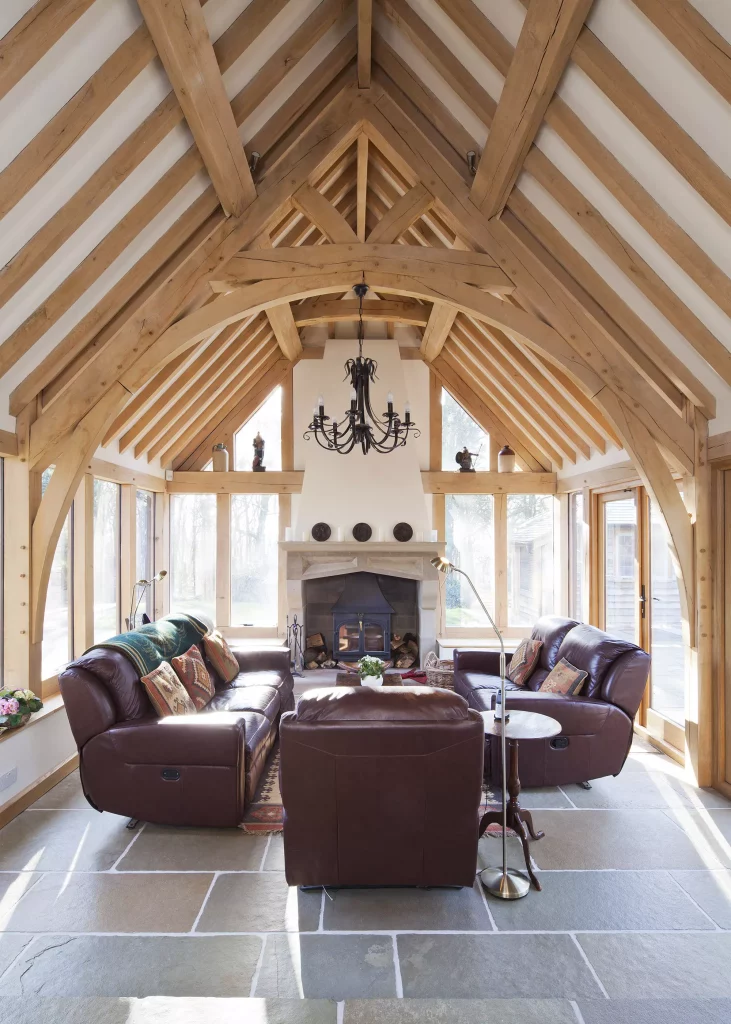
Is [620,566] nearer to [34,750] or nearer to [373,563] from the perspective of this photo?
[373,563]

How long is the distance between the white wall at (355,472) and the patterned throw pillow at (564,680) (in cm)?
312

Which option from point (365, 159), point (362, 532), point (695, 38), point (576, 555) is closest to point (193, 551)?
point (362, 532)

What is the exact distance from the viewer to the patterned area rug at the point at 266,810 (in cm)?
356

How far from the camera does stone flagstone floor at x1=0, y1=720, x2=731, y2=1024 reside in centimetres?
224

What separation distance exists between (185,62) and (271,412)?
5.14m

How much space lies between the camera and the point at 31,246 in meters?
3.18

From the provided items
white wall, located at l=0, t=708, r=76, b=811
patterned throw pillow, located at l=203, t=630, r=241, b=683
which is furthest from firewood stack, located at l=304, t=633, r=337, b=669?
white wall, located at l=0, t=708, r=76, b=811

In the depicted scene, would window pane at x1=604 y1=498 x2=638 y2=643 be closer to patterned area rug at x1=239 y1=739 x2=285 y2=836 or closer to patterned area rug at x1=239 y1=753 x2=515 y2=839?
patterned area rug at x1=239 y1=753 x2=515 y2=839

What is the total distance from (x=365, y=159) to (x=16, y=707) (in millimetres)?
4825

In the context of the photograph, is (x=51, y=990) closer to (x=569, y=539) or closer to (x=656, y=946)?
(x=656, y=946)

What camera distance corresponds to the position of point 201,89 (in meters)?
3.28

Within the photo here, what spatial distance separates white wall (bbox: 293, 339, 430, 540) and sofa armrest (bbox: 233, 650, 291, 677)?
6.73ft

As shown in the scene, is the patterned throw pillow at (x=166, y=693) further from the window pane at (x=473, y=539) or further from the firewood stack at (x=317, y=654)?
the window pane at (x=473, y=539)

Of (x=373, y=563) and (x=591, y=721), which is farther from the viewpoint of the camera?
(x=373, y=563)
